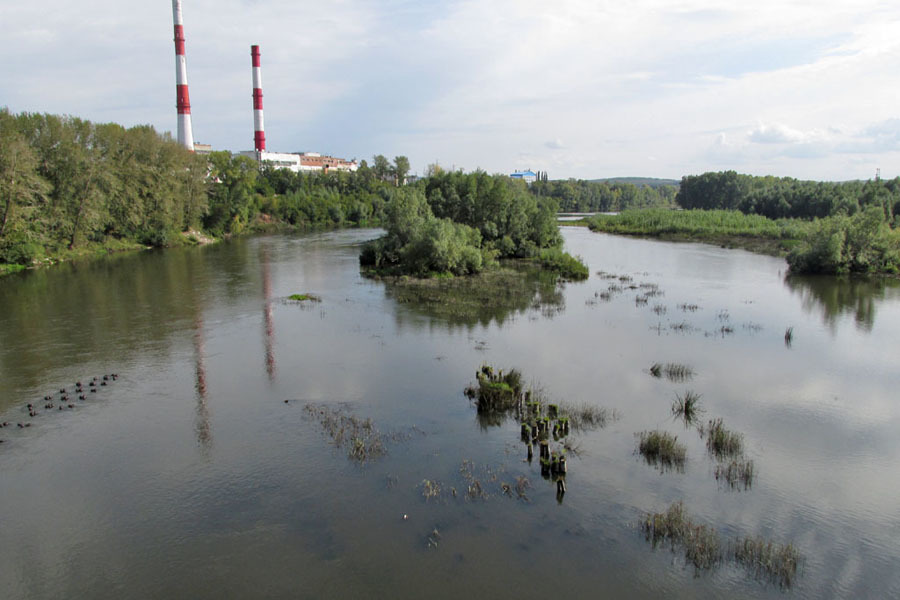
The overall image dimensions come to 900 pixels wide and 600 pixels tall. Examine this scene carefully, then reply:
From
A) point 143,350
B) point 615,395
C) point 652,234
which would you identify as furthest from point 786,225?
point 143,350

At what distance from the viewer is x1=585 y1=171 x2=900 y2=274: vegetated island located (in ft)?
130

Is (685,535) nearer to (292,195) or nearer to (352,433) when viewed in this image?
(352,433)

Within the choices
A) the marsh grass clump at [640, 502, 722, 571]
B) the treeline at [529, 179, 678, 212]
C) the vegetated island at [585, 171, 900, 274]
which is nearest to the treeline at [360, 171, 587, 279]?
the vegetated island at [585, 171, 900, 274]

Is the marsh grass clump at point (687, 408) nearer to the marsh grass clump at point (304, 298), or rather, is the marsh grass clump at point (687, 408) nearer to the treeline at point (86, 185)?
the marsh grass clump at point (304, 298)

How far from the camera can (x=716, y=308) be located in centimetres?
2906

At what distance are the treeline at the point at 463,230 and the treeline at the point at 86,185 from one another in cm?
2343

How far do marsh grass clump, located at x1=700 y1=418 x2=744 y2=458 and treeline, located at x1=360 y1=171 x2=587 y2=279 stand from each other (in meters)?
25.3

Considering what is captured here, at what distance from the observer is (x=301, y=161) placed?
133m

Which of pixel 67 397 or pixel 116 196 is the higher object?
pixel 116 196

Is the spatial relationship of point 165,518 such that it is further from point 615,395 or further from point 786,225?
point 786,225

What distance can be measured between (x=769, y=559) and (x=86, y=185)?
52143 millimetres

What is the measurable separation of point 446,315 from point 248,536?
701 inches

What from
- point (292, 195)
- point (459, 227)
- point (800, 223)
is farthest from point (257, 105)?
point (800, 223)

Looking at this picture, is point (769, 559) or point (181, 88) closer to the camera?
point (769, 559)
